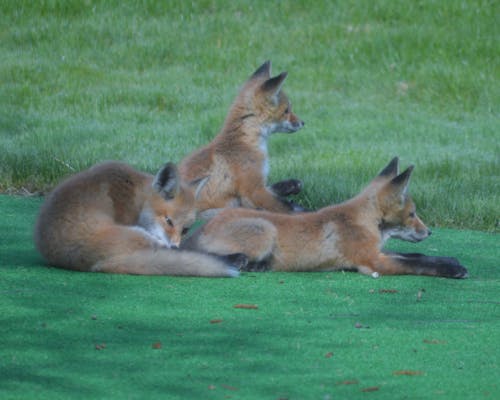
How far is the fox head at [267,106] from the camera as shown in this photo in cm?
1076

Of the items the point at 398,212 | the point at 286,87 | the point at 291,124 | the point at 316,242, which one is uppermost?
the point at 291,124

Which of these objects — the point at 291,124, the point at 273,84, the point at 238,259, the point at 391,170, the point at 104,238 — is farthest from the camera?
the point at 291,124

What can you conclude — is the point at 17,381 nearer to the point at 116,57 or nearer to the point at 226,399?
the point at 226,399

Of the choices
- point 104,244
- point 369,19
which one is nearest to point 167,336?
point 104,244

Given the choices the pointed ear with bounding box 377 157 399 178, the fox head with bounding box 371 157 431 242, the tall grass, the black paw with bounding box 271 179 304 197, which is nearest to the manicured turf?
the fox head with bounding box 371 157 431 242

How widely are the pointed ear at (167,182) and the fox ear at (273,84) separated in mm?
2860

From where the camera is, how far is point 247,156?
33.9 ft

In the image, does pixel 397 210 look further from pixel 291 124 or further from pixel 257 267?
pixel 291 124

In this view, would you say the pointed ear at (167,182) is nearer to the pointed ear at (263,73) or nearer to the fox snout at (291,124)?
the fox snout at (291,124)

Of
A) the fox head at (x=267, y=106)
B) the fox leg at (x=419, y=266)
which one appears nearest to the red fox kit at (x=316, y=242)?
the fox leg at (x=419, y=266)

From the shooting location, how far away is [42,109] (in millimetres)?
15422

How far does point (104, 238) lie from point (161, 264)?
17.6 inches

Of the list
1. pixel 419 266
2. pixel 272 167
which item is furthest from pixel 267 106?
pixel 419 266

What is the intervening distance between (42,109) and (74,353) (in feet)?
34.1
